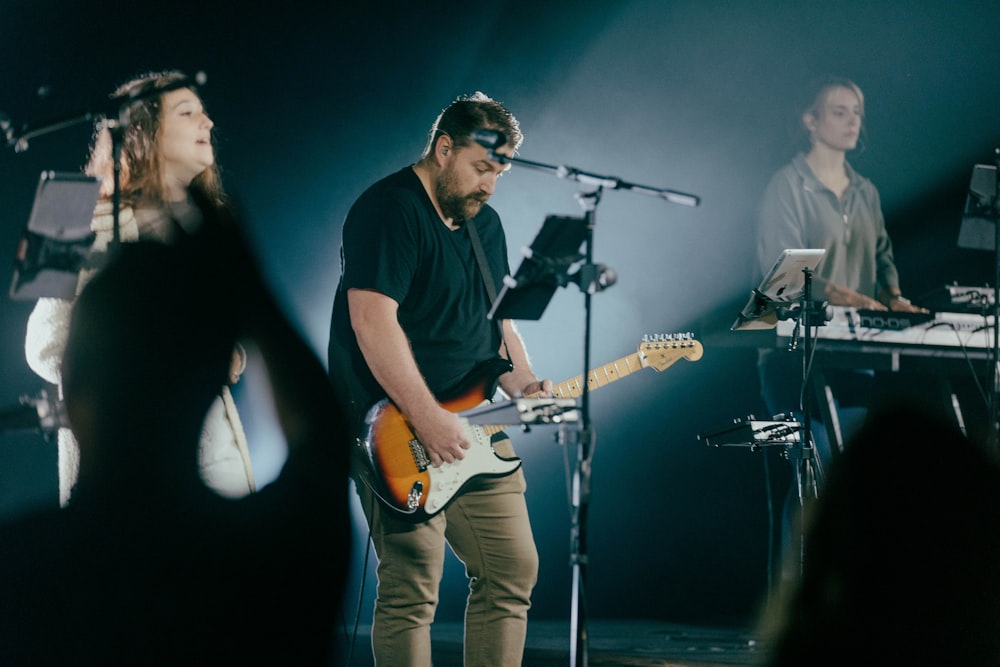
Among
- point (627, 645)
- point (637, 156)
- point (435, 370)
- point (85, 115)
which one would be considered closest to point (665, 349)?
point (435, 370)

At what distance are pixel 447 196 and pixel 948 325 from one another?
2.29m

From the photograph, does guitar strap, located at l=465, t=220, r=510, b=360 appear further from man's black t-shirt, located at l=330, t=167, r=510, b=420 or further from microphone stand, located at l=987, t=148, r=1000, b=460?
microphone stand, located at l=987, t=148, r=1000, b=460

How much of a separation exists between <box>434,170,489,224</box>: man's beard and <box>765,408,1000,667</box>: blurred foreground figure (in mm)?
1411

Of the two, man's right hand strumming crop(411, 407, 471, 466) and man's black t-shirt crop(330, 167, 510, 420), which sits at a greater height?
man's black t-shirt crop(330, 167, 510, 420)

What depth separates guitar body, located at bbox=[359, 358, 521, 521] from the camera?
2.84 metres

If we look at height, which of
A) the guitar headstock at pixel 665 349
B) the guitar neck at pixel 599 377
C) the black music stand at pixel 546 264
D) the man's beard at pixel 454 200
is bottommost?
the guitar neck at pixel 599 377

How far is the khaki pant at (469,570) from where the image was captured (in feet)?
9.16

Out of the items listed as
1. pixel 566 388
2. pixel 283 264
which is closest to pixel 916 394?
pixel 566 388

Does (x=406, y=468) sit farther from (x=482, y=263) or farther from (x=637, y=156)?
(x=637, y=156)

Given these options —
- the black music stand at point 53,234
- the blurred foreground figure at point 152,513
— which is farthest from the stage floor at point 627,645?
the black music stand at point 53,234

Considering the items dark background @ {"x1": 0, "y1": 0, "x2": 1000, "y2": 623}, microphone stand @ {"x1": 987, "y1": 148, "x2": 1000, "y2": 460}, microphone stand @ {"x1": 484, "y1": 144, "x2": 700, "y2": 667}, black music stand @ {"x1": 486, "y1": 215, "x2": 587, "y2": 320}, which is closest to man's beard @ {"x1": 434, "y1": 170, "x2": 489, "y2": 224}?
microphone stand @ {"x1": 484, "y1": 144, "x2": 700, "y2": 667}

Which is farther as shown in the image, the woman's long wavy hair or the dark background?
the dark background

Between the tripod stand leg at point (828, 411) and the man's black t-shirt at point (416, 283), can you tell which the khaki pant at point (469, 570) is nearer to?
the man's black t-shirt at point (416, 283)

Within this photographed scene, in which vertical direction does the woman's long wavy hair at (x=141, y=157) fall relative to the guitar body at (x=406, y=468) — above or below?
above
